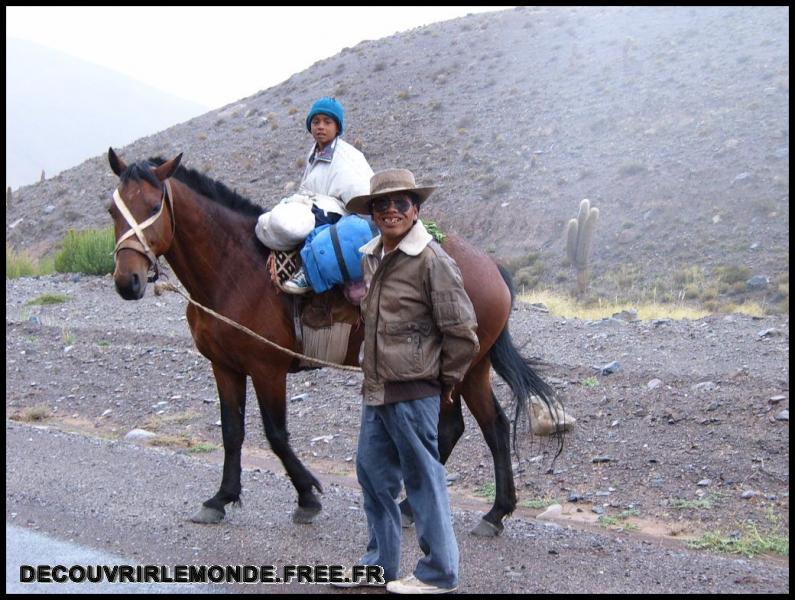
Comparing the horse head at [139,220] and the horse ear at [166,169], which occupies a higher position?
the horse ear at [166,169]

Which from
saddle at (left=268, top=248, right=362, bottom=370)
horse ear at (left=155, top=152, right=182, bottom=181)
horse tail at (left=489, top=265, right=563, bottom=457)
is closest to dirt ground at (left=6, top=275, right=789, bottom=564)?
horse tail at (left=489, top=265, right=563, bottom=457)

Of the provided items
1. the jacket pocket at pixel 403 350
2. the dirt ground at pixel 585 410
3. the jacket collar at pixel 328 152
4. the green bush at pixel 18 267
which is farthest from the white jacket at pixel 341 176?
the green bush at pixel 18 267

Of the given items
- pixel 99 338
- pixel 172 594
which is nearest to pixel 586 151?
pixel 99 338

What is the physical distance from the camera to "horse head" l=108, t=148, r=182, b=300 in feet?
19.2

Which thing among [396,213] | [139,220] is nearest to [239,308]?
[139,220]

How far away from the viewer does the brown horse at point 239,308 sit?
605 centimetres

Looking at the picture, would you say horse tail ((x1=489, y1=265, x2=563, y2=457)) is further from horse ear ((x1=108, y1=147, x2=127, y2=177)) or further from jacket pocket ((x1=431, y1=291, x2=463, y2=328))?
horse ear ((x1=108, y1=147, x2=127, y2=177))

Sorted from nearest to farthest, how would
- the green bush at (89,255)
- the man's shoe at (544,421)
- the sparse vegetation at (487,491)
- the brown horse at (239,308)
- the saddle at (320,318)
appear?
the brown horse at (239,308) < the saddle at (320,318) < the sparse vegetation at (487,491) < the man's shoe at (544,421) < the green bush at (89,255)

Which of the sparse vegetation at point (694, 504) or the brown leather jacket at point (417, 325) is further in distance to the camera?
the sparse vegetation at point (694, 504)

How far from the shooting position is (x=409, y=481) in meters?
4.67

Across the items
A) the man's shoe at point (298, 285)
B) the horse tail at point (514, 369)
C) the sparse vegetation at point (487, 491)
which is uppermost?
the man's shoe at point (298, 285)

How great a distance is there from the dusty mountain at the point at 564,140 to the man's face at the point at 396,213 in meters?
16.1

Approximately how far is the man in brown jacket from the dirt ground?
2213 mm

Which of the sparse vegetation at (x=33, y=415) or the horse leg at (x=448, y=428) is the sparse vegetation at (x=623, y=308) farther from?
the horse leg at (x=448, y=428)
